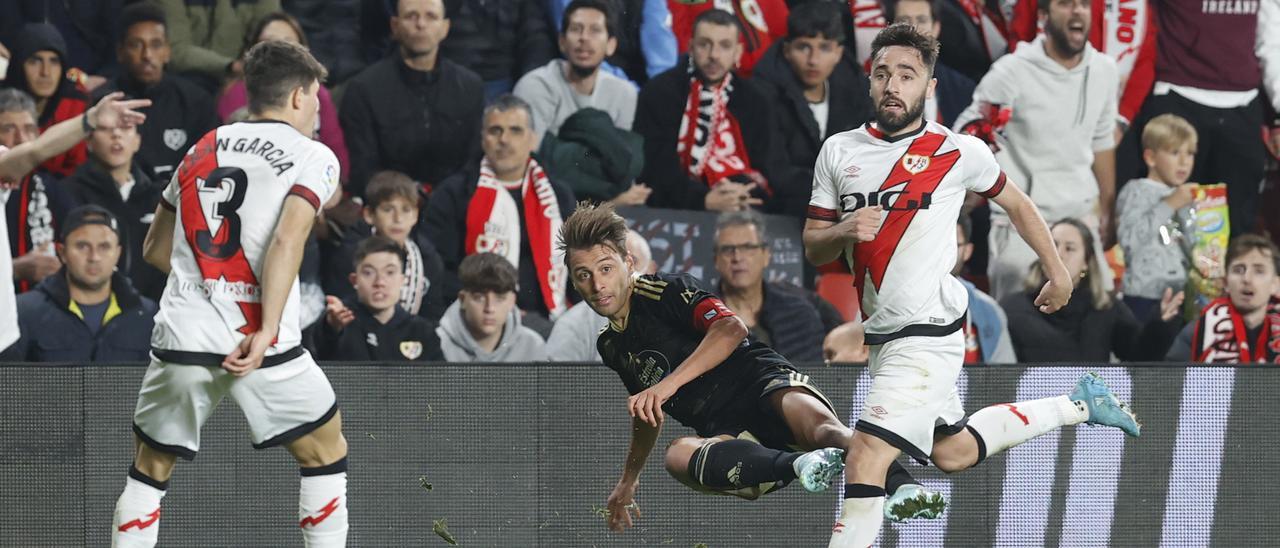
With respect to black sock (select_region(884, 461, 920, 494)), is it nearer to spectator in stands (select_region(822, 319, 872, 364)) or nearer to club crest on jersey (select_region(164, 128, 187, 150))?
spectator in stands (select_region(822, 319, 872, 364))

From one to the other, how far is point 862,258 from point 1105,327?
3142mm

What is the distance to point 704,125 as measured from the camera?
9.22 meters

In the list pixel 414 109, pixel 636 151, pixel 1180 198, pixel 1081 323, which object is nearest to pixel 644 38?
pixel 636 151

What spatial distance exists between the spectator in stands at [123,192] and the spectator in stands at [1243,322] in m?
5.12

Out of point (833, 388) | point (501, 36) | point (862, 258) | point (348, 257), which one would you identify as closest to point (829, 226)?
point (862, 258)

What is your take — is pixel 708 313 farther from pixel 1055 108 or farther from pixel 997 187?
pixel 1055 108

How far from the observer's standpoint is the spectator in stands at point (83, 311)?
7812mm

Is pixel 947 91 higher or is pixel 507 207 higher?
pixel 947 91

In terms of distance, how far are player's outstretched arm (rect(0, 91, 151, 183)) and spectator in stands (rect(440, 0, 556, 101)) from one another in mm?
3574

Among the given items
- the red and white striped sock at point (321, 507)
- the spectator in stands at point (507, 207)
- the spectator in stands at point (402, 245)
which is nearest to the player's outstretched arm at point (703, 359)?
the red and white striped sock at point (321, 507)

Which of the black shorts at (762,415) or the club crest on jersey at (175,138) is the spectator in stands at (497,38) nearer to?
the club crest on jersey at (175,138)

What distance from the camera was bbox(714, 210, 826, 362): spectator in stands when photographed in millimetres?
8188

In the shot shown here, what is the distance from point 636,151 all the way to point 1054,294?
3.18 meters

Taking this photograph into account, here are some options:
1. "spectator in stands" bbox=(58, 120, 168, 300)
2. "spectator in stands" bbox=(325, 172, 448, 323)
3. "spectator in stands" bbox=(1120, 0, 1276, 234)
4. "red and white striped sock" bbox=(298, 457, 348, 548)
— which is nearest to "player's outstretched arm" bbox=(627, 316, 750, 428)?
"red and white striped sock" bbox=(298, 457, 348, 548)
